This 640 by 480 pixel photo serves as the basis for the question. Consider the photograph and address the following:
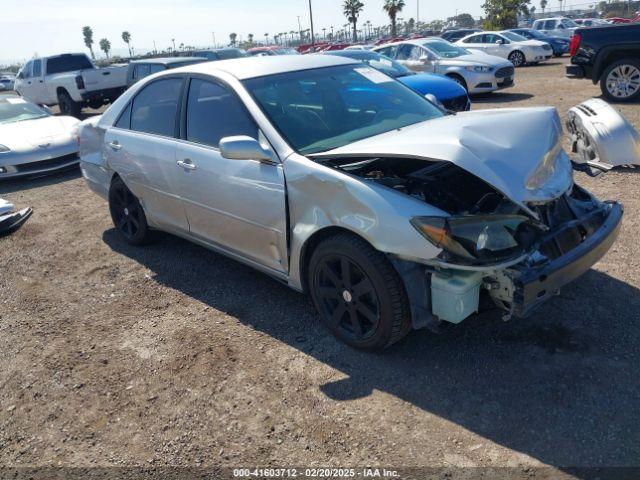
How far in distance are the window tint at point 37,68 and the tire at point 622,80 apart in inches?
586

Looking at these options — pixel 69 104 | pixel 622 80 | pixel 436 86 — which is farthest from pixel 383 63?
pixel 69 104

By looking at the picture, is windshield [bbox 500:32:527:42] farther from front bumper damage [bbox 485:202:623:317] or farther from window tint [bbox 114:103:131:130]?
front bumper damage [bbox 485:202:623:317]

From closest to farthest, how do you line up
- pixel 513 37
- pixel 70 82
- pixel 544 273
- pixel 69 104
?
pixel 544 273, pixel 70 82, pixel 69 104, pixel 513 37

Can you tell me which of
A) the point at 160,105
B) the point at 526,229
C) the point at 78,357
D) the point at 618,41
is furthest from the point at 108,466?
the point at 618,41

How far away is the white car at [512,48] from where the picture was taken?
65.9 ft

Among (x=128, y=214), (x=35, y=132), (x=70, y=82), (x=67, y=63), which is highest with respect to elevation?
(x=67, y=63)

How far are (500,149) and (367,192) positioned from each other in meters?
0.75

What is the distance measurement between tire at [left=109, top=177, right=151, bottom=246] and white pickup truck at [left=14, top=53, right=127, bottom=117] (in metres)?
10.4

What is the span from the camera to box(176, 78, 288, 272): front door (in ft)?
11.5

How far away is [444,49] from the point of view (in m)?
13.8

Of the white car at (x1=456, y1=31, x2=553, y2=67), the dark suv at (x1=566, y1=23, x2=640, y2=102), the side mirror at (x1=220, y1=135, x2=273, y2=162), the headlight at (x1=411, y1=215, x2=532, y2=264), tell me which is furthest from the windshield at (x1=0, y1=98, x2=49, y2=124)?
the white car at (x1=456, y1=31, x2=553, y2=67)

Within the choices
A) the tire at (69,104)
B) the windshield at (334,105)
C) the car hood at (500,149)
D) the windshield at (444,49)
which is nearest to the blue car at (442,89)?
the windshield at (334,105)

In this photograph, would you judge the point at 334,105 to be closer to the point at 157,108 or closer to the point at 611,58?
the point at 157,108

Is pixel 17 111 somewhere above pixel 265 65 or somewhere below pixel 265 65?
below
